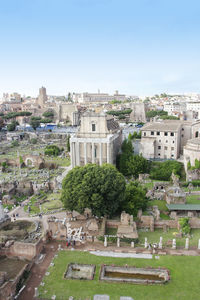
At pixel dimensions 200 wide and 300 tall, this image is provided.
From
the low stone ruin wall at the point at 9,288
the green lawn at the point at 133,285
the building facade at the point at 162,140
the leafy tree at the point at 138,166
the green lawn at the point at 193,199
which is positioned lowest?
the green lawn at the point at 133,285

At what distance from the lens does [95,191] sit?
105 ft

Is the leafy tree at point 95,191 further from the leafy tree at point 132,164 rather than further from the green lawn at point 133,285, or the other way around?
the leafy tree at point 132,164

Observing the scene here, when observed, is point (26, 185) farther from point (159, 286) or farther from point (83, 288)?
point (159, 286)

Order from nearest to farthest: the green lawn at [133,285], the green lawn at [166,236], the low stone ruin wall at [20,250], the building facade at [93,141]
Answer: the green lawn at [133,285]
the low stone ruin wall at [20,250]
the green lawn at [166,236]
the building facade at [93,141]

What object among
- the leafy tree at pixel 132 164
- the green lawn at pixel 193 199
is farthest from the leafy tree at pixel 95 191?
the leafy tree at pixel 132 164

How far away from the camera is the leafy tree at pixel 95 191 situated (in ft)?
104

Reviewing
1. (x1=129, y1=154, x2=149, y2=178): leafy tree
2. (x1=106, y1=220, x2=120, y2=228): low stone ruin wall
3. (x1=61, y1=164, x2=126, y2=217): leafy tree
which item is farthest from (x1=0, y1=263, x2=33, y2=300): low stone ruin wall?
(x1=129, y1=154, x2=149, y2=178): leafy tree

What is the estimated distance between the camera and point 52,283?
22.5m

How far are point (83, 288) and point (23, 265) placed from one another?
7.38 meters

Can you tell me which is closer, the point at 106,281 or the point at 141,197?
the point at 106,281

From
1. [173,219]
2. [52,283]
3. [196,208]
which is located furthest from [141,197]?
[52,283]

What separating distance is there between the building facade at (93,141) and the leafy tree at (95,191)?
20.2m

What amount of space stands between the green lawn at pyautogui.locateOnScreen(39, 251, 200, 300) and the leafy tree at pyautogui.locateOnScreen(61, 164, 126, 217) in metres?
7.54

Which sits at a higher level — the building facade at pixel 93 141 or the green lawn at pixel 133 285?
the building facade at pixel 93 141
